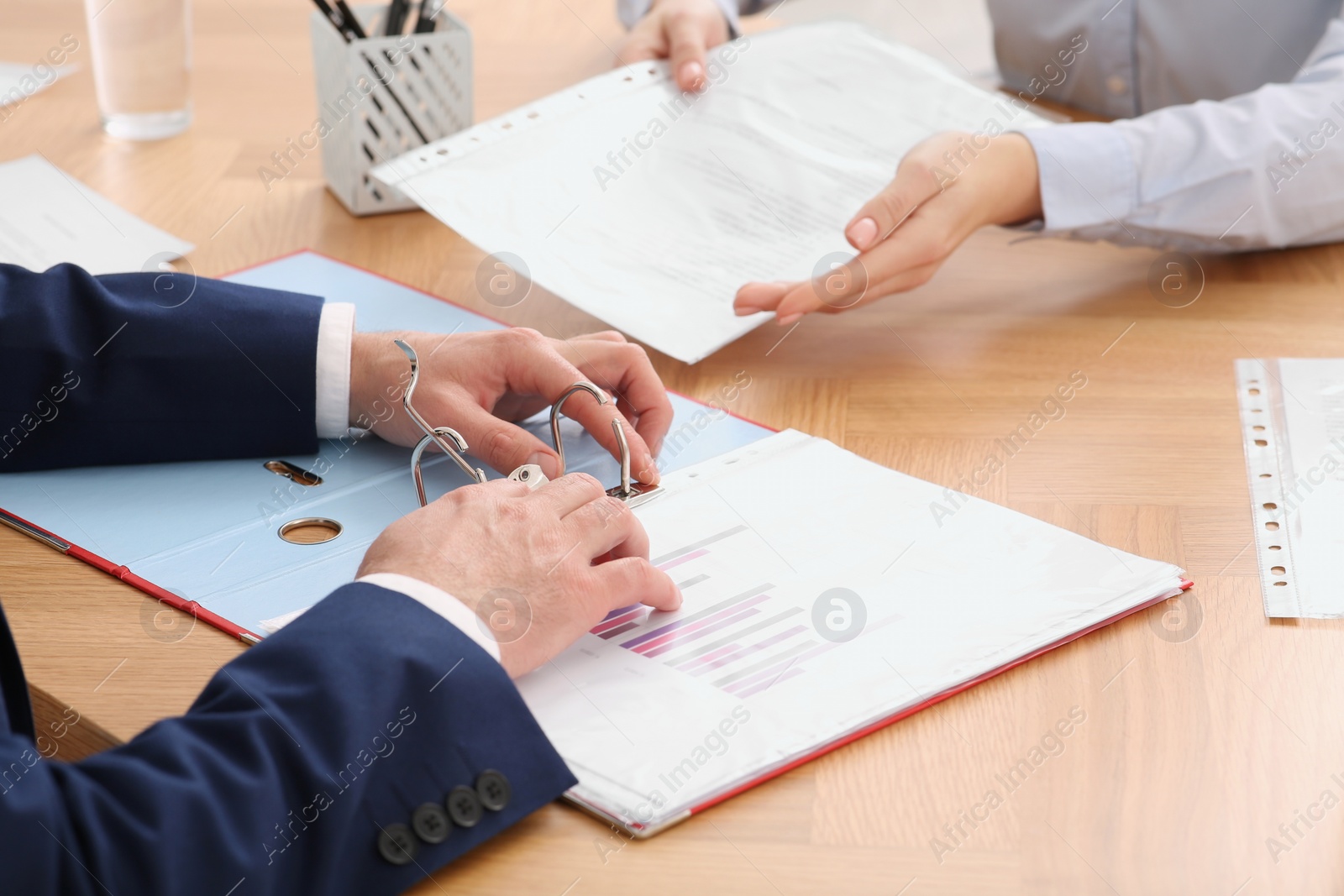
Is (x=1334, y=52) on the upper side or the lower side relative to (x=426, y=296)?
upper

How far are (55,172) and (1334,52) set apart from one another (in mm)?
1448

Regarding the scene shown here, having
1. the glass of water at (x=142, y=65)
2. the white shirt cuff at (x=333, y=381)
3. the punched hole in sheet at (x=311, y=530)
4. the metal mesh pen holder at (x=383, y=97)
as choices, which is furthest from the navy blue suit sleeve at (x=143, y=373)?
the glass of water at (x=142, y=65)

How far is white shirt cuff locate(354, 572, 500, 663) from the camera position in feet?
2.31

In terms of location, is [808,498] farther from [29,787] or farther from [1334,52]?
[1334,52]

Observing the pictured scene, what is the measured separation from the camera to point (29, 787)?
22.7 inches

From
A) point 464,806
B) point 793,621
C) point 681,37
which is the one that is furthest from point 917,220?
point 464,806

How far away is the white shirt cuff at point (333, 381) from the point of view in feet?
3.29

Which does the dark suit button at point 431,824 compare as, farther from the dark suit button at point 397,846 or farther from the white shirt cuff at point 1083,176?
the white shirt cuff at point 1083,176

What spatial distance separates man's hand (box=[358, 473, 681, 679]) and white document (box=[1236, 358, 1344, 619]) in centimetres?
41


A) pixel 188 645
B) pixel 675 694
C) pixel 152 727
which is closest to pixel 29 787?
pixel 152 727

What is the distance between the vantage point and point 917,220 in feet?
4.00

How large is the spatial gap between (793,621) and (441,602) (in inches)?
8.5

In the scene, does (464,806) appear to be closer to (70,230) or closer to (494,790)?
(494,790)

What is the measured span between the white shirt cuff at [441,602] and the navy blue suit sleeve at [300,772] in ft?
0.04
